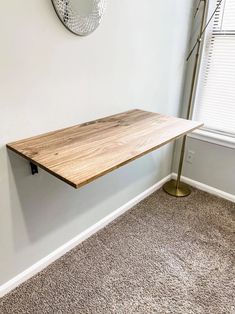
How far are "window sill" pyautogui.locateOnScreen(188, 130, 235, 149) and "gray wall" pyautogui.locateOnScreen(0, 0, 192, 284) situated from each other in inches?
19.9

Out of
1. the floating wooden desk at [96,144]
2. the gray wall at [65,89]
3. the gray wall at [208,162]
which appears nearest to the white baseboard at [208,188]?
the gray wall at [208,162]

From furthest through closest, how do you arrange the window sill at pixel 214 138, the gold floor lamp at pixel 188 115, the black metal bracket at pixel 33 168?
the window sill at pixel 214 138
the gold floor lamp at pixel 188 115
the black metal bracket at pixel 33 168

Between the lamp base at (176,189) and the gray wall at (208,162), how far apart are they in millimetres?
142

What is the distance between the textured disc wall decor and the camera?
1240mm

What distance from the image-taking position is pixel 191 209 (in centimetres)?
227

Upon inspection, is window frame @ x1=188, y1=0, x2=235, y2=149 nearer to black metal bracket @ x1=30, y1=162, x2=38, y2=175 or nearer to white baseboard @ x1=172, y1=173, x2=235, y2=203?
white baseboard @ x1=172, y1=173, x2=235, y2=203

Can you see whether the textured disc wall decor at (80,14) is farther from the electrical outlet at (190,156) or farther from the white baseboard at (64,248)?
the electrical outlet at (190,156)

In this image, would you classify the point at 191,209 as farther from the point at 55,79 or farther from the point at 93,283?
the point at 55,79

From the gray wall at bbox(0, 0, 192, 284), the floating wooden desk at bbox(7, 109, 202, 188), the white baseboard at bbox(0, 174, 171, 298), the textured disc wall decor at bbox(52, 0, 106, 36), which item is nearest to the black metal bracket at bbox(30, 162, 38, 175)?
the gray wall at bbox(0, 0, 192, 284)

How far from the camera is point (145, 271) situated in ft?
5.37

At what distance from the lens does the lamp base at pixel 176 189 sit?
247cm

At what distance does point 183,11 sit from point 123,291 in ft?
6.96

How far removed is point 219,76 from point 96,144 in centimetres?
153

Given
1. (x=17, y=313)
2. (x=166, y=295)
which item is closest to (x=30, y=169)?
(x=17, y=313)
